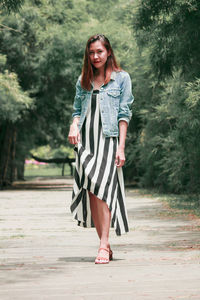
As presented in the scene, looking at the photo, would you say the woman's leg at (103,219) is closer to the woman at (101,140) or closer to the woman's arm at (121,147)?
the woman at (101,140)

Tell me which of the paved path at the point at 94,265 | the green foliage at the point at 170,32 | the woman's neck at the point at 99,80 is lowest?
the paved path at the point at 94,265

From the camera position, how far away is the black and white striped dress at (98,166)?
5965mm

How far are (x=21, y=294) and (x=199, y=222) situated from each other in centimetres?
608

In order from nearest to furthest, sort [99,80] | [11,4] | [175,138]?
1. [99,80]
2. [11,4]
3. [175,138]

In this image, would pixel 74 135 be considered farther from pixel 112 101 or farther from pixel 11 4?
pixel 11 4

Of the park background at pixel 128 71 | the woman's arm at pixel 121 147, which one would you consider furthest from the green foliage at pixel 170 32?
the woman's arm at pixel 121 147

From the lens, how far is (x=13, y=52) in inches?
995

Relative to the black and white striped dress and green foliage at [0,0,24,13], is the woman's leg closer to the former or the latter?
the black and white striped dress

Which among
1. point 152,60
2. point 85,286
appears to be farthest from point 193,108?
point 85,286

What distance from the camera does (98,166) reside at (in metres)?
6.00

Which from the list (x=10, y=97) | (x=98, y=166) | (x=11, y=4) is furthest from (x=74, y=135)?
(x=10, y=97)

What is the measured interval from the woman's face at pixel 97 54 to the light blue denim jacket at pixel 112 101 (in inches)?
6.2

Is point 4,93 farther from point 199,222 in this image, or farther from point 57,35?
point 199,222

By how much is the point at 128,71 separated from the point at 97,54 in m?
17.0
